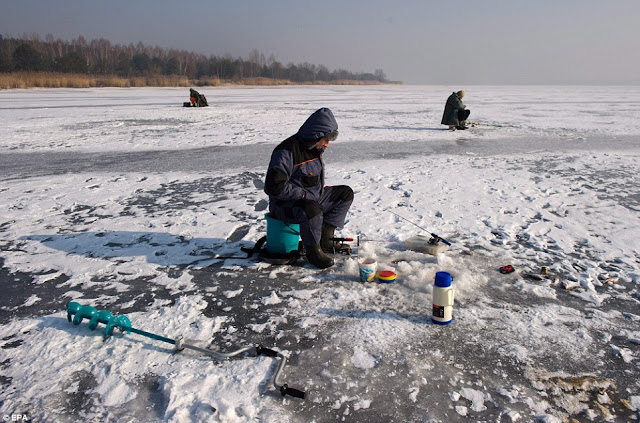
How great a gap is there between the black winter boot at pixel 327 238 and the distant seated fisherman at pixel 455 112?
10723 millimetres

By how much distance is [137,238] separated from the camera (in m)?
5.05

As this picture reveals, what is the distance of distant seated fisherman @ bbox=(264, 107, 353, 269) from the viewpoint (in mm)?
4016

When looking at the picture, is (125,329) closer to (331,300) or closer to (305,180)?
(331,300)

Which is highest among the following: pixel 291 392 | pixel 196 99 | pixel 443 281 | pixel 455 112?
pixel 196 99

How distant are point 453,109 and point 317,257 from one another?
37.1 ft

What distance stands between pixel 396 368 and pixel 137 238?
3.39 metres

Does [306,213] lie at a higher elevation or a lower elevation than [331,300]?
higher

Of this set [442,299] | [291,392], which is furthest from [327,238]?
[291,392]

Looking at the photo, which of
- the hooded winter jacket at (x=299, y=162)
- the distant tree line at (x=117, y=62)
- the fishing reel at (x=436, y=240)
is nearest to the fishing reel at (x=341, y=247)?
the hooded winter jacket at (x=299, y=162)

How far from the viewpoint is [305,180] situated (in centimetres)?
420

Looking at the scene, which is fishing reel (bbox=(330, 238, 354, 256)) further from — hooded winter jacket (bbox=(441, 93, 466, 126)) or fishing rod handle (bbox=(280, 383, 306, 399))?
hooded winter jacket (bbox=(441, 93, 466, 126))

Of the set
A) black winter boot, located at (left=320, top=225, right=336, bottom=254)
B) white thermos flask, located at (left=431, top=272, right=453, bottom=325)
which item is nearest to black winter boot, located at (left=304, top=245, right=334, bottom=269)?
black winter boot, located at (left=320, top=225, right=336, bottom=254)

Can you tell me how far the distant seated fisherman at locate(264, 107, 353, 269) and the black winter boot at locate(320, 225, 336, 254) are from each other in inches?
7.6

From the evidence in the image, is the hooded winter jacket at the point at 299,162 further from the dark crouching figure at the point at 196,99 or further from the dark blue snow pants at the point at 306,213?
the dark crouching figure at the point at 196,99
